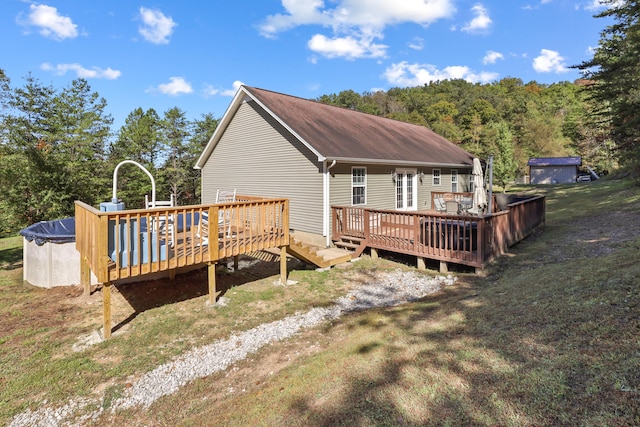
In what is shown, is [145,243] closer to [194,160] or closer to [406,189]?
[406,189]

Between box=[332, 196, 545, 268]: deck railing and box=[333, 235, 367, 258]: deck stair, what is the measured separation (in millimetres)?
105

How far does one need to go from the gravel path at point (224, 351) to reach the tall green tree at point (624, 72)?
12.4 metres

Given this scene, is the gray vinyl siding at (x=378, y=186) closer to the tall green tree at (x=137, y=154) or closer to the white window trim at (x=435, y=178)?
the white window trim at (x=435, y=178)

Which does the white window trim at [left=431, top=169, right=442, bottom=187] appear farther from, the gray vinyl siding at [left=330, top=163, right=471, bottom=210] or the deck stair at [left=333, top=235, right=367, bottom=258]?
the deck stair at [left=333, top=235, right=367, bottom=258]

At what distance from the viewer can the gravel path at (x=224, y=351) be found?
11.7ft

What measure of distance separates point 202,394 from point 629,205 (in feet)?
60.8

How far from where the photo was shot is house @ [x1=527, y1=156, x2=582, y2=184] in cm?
3931

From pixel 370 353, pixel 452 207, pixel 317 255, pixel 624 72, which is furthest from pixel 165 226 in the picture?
pixel 624 72

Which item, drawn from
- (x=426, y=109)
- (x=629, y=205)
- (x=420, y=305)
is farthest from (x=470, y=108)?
(x=420, y=305)

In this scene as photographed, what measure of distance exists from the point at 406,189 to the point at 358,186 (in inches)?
116

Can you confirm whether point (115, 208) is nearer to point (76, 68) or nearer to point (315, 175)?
point (315, 175)

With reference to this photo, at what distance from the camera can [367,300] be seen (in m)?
6.84

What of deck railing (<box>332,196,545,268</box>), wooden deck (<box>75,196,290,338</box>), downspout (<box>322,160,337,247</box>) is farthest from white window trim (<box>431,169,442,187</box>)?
wooden deck (<box>75,196,290,338</box>)

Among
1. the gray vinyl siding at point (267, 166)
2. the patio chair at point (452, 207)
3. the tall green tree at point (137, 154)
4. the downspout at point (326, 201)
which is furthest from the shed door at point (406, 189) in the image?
the tall green tree at point (137, 154)
